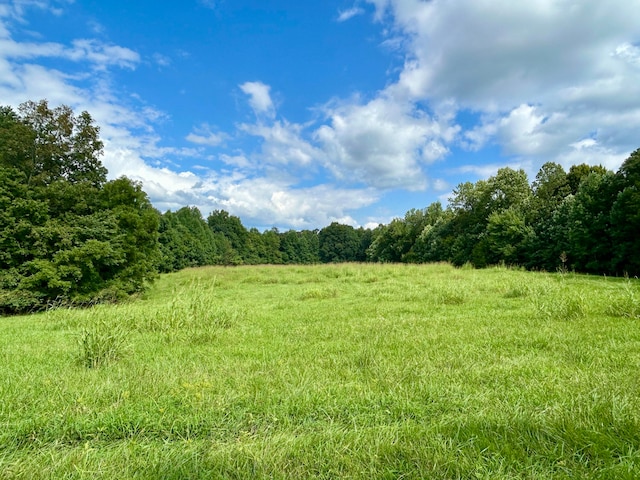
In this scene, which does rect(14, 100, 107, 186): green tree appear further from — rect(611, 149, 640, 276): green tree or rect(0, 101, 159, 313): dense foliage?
rect(611, 149, 640, 276): green tree

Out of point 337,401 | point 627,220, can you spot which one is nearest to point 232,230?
point 627,220

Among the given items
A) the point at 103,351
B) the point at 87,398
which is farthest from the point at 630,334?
the point at 103,351

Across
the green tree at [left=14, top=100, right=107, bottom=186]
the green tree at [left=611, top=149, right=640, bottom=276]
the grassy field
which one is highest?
the green tree at [left=14, top=100, right=107, bottom=186]

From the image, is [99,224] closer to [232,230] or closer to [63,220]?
[63,220]

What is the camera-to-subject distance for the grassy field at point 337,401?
2.15m

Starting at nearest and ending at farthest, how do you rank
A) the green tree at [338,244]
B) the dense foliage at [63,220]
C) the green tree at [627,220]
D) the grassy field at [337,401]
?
the grassy field at [337,401]
the dense foliage at [63,220]
the green tree at [627,220]
the green tree at [338,244]

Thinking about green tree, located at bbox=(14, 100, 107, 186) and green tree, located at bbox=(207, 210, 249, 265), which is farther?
green tree, located at bbox=(207, 210, 249, 265)

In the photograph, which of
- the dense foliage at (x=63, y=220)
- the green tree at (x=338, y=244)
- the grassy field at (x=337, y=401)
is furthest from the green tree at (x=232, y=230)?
the grassy field at (x=337, y=401)

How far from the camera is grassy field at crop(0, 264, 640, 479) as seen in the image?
7.04ft

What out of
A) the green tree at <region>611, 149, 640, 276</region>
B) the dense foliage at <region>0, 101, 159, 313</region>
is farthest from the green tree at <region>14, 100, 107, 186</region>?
the green tree at <region>611, 149, 640, 276</region>

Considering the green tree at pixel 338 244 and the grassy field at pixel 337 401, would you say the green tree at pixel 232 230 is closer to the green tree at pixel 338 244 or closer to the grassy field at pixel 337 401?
the green tree at pixel 338 244

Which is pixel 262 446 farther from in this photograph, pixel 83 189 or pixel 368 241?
pixel 368 241

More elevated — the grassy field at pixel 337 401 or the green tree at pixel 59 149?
the green tree at pixel 59 149

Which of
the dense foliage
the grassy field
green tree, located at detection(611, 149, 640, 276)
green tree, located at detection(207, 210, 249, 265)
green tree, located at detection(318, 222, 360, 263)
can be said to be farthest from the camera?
green tree, located at detection(318, 222, 360, 263)
